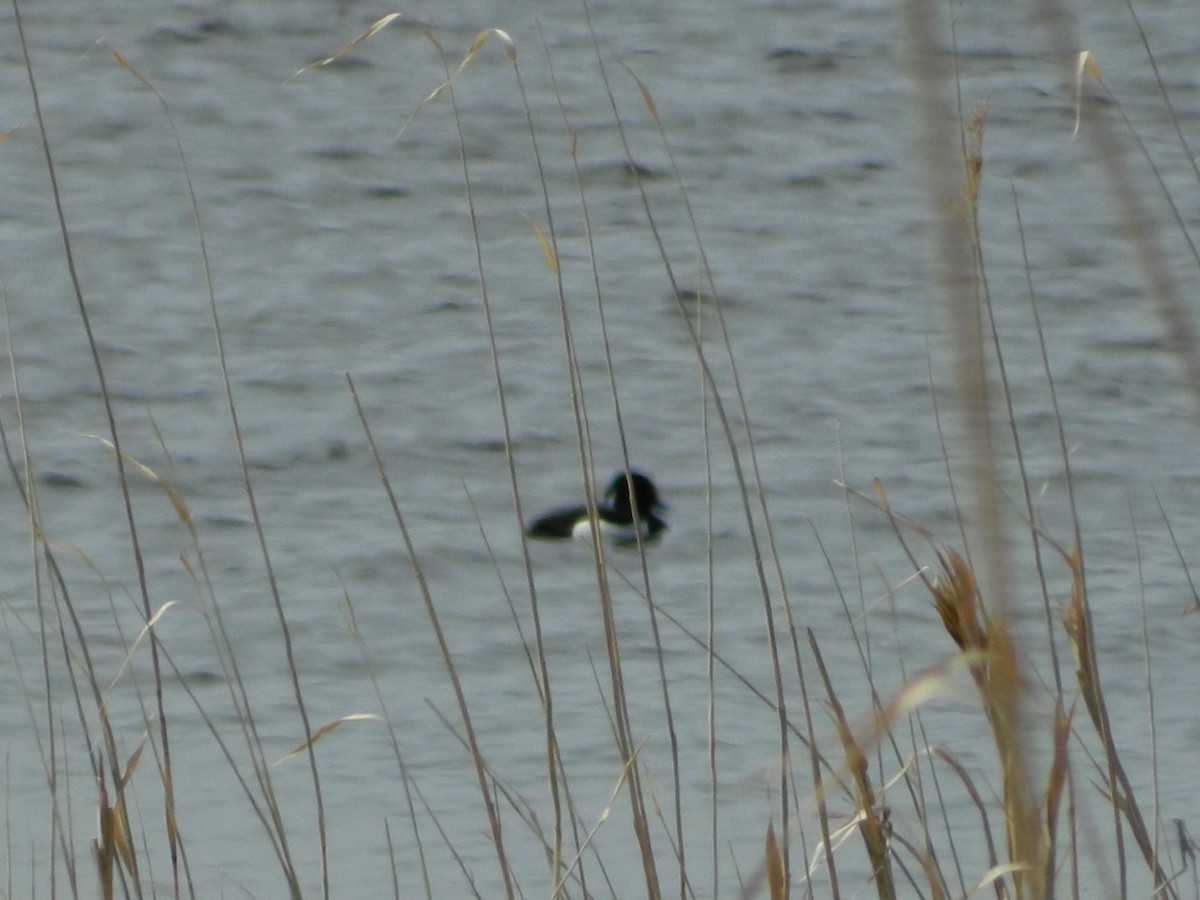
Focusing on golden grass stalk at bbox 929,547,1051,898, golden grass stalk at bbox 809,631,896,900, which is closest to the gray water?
golden grass stalk at bbox 929,547,1051,898

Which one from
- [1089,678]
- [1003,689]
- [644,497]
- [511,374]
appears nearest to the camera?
[1003,689]

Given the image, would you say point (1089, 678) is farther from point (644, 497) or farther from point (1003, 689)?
point (644, 497)

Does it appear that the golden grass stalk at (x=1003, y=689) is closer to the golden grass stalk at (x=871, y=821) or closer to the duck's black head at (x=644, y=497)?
the golden grass stalk at (x=871, y=821)

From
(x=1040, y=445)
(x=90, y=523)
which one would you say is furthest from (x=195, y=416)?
(x=1040, y=445)

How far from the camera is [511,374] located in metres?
5.55

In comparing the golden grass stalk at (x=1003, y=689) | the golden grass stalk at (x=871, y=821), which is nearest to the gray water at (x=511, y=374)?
the golden grass stalk at (x=1003, y=689)

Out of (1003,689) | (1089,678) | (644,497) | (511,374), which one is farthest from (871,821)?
(511,374)

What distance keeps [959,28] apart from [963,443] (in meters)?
8.18

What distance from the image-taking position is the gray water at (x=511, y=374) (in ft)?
9.50

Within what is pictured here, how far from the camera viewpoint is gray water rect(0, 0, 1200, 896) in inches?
114

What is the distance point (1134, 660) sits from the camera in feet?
10.8

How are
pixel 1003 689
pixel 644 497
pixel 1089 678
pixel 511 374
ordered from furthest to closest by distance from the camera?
pixel 511 374 < pixel 644 497 < pixel 1089 678 < pixel 1003 689

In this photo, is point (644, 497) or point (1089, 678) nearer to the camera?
point (1089, 678)

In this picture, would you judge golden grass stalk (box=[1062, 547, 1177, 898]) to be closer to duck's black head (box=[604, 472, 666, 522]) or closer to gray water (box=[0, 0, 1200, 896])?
gray water (box=[0, 0, 1200, 896])
